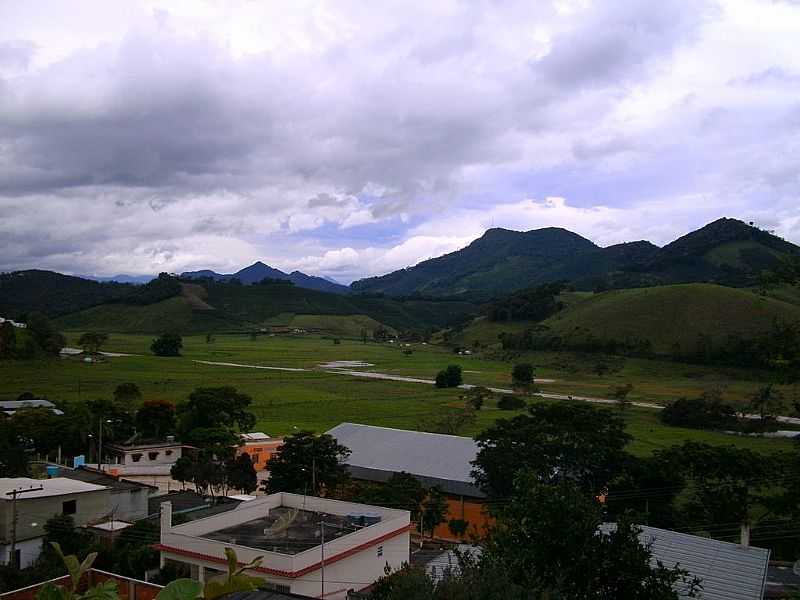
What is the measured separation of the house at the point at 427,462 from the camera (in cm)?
2838

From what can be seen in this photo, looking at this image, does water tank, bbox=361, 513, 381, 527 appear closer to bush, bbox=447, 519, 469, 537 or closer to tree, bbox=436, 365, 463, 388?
bush, bbox=447, 519, 469, 537

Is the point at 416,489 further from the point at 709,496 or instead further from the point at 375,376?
the point at 375,376

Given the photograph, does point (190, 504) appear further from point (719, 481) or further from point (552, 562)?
point (719, 481)

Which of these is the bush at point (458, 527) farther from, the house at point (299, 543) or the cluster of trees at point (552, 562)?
the cluster of trees at point (552, 562)

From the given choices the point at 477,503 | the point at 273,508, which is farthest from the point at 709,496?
the point at 273,508

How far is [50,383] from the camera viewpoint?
64.2 m

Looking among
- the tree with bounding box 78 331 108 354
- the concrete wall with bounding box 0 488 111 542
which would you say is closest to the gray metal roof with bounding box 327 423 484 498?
the concrete wall with bounding box 0 488 111 542

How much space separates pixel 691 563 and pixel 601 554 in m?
9.12

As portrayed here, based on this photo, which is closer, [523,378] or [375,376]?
[523,378]

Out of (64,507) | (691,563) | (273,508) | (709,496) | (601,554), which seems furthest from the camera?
(709,496)

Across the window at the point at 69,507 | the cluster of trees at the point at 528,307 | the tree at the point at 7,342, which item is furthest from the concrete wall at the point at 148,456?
the cluster of trees at the point at 528,307

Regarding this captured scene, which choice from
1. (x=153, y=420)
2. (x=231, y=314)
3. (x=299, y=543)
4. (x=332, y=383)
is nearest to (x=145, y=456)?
(x=153, y=420)

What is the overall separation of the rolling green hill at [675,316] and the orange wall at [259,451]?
64.0 m

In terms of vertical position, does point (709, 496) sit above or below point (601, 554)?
below
